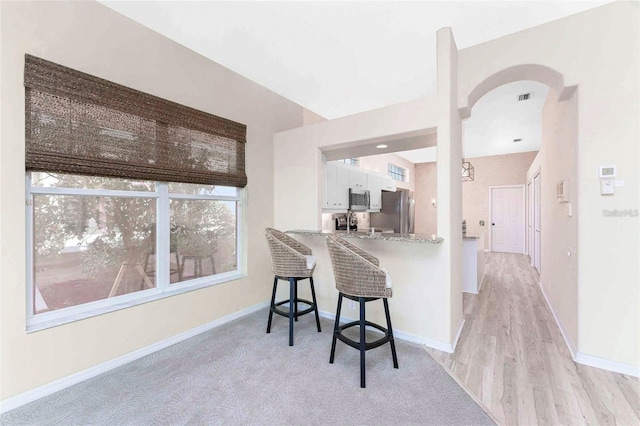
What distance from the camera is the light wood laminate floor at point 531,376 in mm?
1706

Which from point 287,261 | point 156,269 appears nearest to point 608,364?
point 287,261

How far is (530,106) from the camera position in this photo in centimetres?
452

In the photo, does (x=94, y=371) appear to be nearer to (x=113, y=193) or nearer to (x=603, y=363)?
(x=113, y=193)

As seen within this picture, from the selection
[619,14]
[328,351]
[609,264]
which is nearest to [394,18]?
[619,14]

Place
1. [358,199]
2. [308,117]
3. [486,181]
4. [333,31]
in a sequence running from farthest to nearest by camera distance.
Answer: [486,181] < [358,199] < [308,117] < [333,31]

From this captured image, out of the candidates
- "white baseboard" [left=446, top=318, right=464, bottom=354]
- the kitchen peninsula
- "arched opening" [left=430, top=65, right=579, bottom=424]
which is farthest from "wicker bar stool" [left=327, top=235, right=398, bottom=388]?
"arched opening" [left=430, top=65, right=579, bottom=424]

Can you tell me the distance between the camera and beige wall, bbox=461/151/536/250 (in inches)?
307

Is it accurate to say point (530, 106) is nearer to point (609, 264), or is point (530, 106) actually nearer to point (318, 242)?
point (609, 264)

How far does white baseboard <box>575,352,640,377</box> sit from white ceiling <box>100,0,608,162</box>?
2915 mm

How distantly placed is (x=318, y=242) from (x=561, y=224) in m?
2.70

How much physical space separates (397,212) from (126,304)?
4.50 metres

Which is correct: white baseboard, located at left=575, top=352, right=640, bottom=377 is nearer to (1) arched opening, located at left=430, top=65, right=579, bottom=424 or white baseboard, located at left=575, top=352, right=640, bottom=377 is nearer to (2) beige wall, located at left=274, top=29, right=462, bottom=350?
(1) arched opening, located at left=430, top=65, right=579, bottom=424

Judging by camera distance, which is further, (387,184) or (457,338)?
(387,184)

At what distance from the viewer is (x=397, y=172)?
8.27 metres
